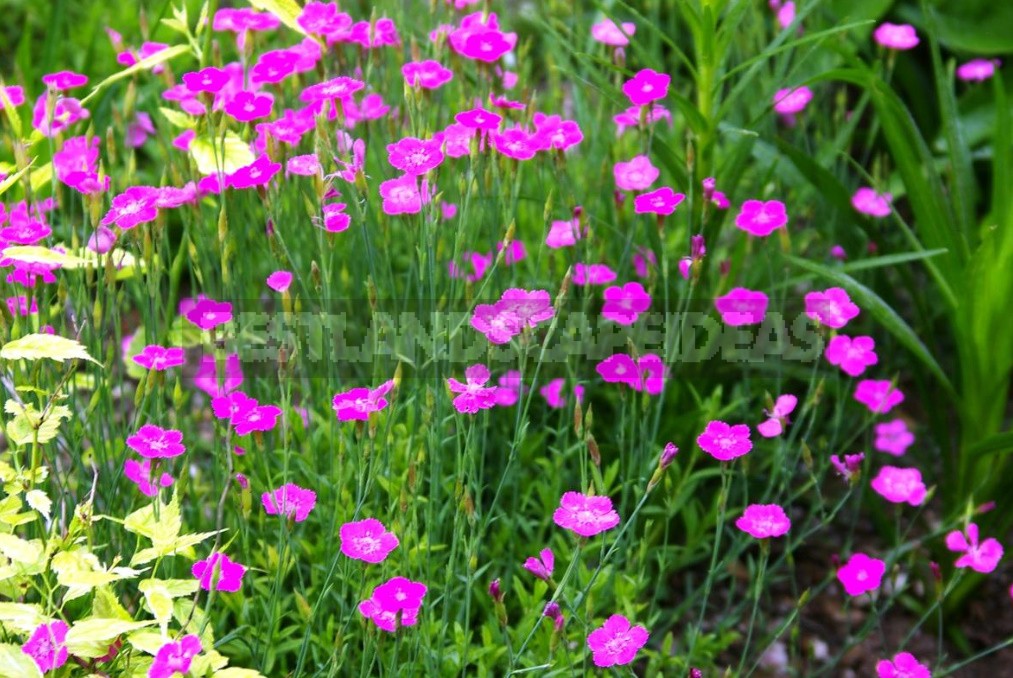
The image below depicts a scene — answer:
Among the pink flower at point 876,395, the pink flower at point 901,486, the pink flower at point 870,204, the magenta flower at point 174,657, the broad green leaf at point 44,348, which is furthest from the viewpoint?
the pink flower at point 870,204

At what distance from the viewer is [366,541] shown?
1.59m

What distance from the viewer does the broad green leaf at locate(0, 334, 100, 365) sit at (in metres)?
1.49

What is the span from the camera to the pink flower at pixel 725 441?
1.74 meters

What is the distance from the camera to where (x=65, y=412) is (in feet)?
5.20

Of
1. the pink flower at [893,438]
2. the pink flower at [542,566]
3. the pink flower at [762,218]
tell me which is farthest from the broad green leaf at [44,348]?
the pink flower at [893,438]

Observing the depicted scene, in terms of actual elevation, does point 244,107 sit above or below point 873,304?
above

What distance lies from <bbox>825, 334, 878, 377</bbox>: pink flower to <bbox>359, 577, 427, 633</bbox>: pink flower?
1026 millimetres

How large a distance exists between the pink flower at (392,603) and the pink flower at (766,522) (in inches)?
21.9

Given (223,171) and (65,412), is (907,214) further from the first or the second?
(65,412)

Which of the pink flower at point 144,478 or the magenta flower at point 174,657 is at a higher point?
the magenta flower at point 174,657

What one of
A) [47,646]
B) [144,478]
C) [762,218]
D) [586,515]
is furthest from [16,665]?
[762,218]

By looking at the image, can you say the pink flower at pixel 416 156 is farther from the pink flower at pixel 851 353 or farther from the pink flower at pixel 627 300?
the pink flower at pixel 851 353

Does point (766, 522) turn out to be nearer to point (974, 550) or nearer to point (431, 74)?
point (974, 550)

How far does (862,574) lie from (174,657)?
119 centimetres
